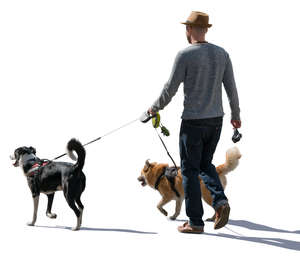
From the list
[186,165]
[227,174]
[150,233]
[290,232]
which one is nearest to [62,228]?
[150,233]

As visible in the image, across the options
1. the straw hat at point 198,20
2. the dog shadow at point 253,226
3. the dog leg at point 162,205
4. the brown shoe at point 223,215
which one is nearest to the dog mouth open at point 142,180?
the dog leg at point 162,205

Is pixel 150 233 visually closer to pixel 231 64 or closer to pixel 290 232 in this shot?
pixel 290 232

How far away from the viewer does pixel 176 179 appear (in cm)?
877

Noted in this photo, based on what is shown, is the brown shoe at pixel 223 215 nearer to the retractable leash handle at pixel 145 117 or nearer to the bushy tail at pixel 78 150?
the retractable leash handle at pixel 145 117

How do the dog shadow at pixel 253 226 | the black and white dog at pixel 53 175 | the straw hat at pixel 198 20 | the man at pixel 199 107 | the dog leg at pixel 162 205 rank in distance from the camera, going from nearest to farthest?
the man at pixel 199 107, the straw hat at pixel 198 20, the black and white dog at pixel 53 175, the dog shadow at pixel 253 226, the dog leg at pixel 162 205

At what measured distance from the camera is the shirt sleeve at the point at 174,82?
7.52 meters

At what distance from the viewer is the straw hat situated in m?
7.67

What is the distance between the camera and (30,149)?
28.3 ft

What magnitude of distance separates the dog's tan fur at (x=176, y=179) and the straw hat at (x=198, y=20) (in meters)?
2.01

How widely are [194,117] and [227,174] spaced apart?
151 centimetres

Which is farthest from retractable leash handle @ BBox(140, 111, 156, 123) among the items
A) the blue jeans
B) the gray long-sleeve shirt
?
the blue jeans

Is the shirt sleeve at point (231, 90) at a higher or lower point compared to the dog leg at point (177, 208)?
higher

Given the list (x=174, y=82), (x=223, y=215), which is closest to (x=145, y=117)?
(x=174, y=82)

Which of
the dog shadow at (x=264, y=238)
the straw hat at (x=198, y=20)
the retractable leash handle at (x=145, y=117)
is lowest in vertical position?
the dog shadow at (x=264, y=238)
